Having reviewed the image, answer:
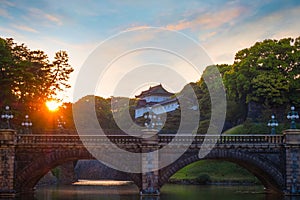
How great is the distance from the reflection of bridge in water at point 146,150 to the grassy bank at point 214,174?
14320 mm

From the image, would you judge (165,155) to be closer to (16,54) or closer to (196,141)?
(196,141)

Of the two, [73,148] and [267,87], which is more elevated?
[267,87]

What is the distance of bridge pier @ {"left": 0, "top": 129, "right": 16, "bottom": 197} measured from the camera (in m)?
36.4

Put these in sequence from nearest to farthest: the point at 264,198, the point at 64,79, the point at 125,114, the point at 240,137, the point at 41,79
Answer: the point at 264,198 < the point at 240,137 < the point at 41,79 < the point at 64,79 < the point at 125,114

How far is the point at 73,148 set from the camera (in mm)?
37156

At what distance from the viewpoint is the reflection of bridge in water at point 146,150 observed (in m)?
37.0

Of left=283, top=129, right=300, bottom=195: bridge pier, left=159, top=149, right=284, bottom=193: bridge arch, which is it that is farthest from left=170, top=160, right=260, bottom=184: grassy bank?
left=283, top=129, right=300, bottom=195: bridge pier

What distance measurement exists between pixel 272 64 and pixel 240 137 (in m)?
24.0

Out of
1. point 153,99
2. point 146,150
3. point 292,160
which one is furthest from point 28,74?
point 153,99

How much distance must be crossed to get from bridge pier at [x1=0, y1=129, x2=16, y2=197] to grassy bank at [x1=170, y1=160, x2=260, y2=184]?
22.0m

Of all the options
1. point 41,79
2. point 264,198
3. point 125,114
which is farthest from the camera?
point 125,114

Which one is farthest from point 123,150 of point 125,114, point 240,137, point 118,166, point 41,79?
point 125,114

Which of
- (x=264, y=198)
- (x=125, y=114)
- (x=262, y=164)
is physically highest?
(x=125, y=114)

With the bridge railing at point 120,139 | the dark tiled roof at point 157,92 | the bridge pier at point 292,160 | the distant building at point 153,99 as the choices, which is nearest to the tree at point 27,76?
the bridge railing at point 120,139
